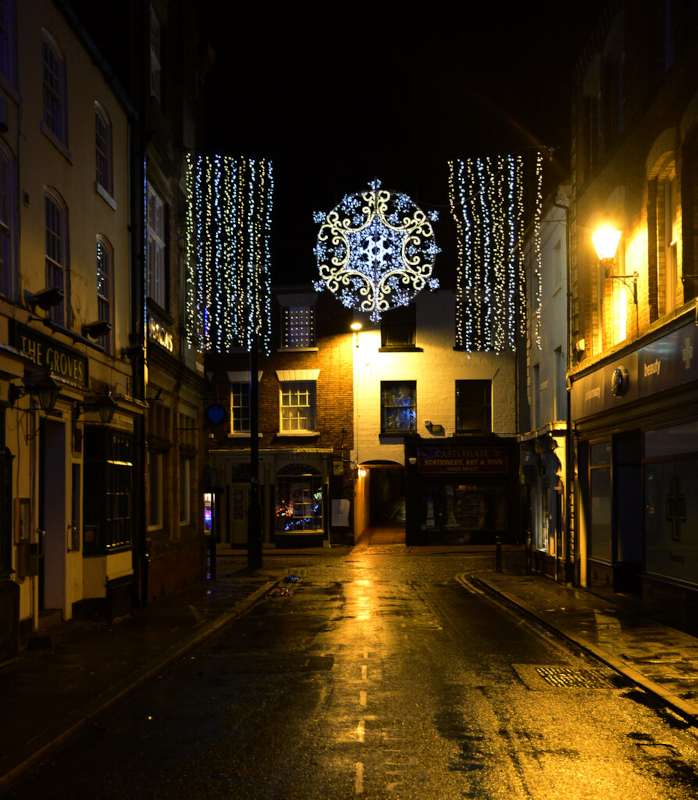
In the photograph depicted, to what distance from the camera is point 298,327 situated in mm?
38344

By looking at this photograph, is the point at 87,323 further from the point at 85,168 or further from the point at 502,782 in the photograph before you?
the point at 502,782

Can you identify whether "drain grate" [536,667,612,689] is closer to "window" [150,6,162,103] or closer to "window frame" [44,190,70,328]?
"window frame" [44,190,70,328]

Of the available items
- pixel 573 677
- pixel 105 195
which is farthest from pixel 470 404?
pixel 573 677

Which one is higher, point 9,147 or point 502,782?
point 9,147

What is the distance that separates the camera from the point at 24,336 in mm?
11906

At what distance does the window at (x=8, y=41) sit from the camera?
11.8 metres

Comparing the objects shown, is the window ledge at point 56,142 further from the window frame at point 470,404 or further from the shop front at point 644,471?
the window frame at point 470,404

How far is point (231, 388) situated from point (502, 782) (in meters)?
32.4

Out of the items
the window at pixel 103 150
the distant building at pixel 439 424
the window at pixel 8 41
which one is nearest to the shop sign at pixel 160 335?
the window at pixel 103 150

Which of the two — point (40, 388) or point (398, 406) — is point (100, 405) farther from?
point (398, 406)

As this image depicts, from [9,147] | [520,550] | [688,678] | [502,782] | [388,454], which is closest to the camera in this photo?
[502,782]

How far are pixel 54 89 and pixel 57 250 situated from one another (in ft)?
7.89

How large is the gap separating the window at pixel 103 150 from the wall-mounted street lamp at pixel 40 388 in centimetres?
545

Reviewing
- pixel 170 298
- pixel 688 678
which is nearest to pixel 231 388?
pixel 170 298
